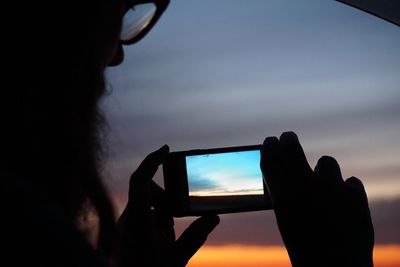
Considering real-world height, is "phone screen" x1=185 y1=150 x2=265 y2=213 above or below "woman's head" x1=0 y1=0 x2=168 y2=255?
above

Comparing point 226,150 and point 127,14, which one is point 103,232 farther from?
point 226,150

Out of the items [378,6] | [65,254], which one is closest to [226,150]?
[65,254]

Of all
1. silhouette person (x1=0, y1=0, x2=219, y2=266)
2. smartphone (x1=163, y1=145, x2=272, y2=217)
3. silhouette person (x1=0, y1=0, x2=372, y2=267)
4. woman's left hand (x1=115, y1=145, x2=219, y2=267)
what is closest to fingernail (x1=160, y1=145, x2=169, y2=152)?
woman's left hand (x1=115, y1=145, x2=219, y2=267)

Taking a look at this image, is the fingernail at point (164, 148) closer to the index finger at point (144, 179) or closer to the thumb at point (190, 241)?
the index finger at point (144, 179)

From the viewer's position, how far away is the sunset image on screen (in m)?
1.60

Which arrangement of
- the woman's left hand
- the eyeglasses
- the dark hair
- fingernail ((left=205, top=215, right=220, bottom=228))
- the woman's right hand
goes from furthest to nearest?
1. fingernail ((left=205, top=215, right=220, bottom=228))
2. the woman's left hand
3. the eyeglasses
4. the woman's right hand
5. the dark hair

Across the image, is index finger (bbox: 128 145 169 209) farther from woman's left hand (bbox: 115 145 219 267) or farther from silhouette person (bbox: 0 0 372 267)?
silhouette person (bbox: 0 0 372 267)

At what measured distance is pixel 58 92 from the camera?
839 mm

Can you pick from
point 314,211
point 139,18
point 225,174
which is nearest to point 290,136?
point 314,211

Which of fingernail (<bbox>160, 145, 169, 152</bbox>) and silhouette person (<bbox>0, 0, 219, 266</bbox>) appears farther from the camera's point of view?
fingernail (<bbox>160, 145, 169, 152</bbox>)

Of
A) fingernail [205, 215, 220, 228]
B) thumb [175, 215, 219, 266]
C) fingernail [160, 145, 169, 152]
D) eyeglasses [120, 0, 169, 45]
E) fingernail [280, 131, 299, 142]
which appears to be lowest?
thumb [175, 215, 219, 266]

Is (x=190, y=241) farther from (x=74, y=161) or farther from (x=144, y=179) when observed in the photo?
(x=74, y=161)

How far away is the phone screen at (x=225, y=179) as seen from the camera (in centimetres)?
158

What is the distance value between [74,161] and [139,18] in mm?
389
